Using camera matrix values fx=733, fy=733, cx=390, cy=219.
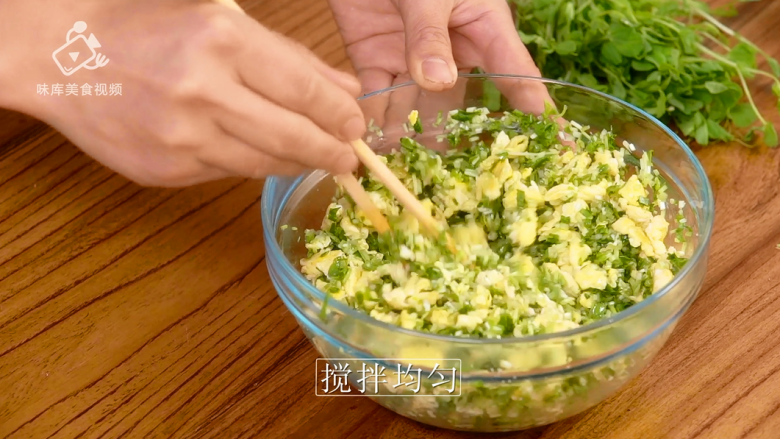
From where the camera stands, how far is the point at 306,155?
81 centimetres

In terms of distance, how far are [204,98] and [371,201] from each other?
27cm

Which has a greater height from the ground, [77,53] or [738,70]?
[77,53]

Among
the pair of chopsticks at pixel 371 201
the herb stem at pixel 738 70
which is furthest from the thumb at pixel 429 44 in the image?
the herb stem at pixel 738 70

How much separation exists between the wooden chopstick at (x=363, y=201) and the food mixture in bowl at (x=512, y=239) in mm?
19

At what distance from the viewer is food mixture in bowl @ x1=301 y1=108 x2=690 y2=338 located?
33.7 inches

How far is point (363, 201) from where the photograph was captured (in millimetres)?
927

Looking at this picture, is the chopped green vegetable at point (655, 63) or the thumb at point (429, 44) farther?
the chopped green vegetable at point (655, 63)

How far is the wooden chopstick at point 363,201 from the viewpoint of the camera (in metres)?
0.90

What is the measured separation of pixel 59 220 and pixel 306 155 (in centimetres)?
63

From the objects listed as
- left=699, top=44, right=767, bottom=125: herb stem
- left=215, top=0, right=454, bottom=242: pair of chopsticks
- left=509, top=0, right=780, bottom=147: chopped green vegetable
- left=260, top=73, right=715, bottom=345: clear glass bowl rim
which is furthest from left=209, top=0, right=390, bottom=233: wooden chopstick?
left=699, top=44, right=767, bottom=125: herb stem

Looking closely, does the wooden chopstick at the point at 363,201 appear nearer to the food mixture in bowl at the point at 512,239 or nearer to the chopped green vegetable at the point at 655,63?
the food mixture in bowl at the point at 512,239

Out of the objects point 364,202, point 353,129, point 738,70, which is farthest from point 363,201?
point 738,70

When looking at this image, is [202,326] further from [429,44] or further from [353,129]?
[429,44]

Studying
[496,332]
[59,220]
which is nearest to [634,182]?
[496,332]
